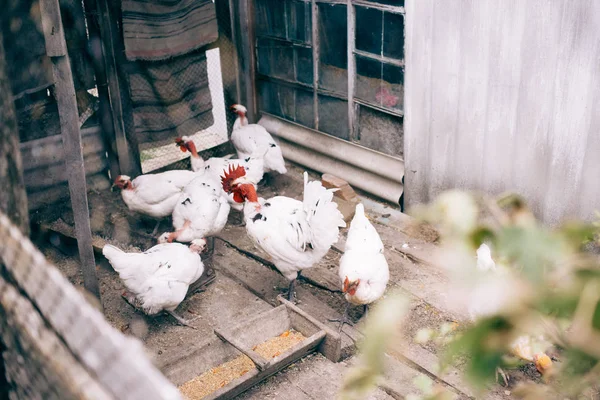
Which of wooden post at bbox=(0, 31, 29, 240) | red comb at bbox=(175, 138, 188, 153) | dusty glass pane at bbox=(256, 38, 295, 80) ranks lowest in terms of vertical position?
red comb at bbox=(175, 138, 188, 153)

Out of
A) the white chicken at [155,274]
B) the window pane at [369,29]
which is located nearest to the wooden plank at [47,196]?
the white chicken at [155,274]

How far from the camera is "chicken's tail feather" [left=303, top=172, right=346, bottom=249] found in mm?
4730

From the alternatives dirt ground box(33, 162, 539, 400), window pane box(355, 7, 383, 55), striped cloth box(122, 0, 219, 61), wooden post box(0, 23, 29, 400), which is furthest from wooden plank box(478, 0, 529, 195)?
wooden post box(0, 23, 29, 400)

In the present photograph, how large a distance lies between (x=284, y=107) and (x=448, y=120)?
222cm

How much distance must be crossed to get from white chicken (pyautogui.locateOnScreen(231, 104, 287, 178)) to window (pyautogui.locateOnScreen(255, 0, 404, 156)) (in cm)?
53

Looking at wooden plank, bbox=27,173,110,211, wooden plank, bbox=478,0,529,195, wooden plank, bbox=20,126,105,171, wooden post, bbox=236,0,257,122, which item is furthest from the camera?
wooden post, bbox=236,0,257,122

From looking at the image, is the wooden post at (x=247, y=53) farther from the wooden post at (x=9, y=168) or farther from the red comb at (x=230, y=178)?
the wooden post at (x=9, y=168)

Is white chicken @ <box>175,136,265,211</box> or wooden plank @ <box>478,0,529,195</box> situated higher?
wooden plank @ <box>478,0,529,195</box>

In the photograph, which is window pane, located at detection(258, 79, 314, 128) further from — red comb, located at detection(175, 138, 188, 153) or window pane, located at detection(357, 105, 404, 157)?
red comb, located at detection(175, 138, 188, 153)

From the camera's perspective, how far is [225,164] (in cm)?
627

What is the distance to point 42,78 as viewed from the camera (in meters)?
5.77

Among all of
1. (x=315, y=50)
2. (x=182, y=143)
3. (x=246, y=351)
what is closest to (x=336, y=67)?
(x=315, y=50)

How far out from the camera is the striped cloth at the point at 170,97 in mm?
6570

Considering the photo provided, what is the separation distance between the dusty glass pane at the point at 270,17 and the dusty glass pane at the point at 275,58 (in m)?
0.09
